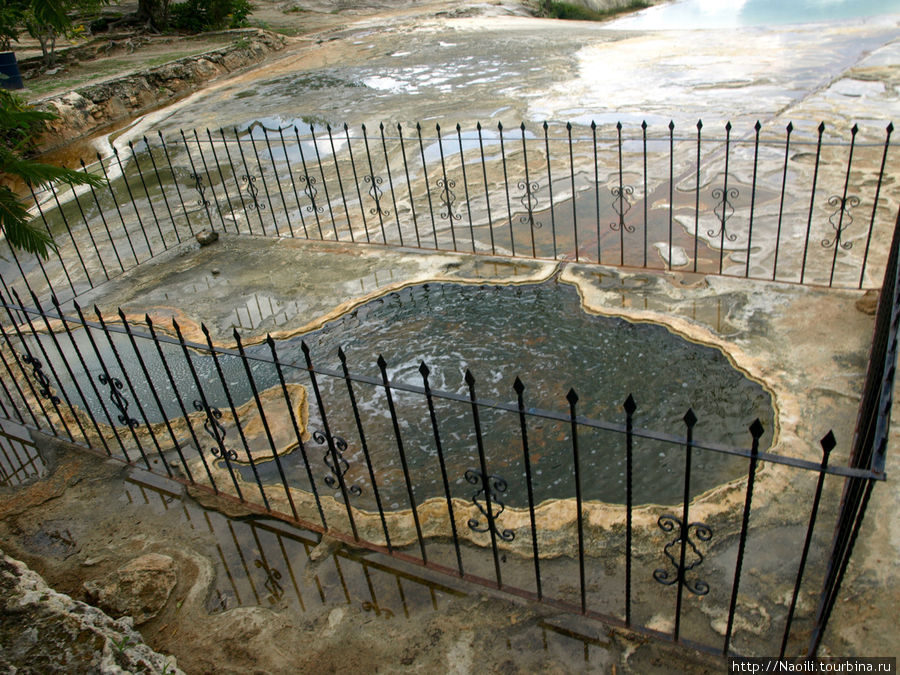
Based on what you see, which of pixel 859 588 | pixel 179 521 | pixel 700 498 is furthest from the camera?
pixel 179 521

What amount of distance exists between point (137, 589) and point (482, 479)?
70.0 inches

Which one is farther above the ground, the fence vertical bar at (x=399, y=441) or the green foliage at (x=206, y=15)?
the green foliage at (x=206, y=15)

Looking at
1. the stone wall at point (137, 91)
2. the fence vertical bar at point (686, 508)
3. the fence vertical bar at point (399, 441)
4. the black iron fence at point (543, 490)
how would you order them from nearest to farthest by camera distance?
the fence vertical bar at point (686, 508), the black iron fence at point (543, 490), the fence vertical bar at point (399, 441), the stone wall at point (137, 91)

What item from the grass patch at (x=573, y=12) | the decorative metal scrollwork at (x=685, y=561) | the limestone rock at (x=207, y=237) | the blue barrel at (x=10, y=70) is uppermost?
the blue barrel at (x=10, y=70)

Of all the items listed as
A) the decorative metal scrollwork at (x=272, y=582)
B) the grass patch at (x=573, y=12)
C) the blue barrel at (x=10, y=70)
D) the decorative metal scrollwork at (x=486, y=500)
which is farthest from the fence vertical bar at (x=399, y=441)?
the grass patch at (x=573, y=12)

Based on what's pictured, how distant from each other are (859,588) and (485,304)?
138 inches

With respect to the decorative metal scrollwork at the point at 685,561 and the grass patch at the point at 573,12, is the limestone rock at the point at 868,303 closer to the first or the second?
the decorative metal scrollwork at the point at 685,561

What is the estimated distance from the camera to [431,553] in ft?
11.3

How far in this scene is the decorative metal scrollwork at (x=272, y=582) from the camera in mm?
3238

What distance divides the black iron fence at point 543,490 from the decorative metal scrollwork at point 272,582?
0.95 ft

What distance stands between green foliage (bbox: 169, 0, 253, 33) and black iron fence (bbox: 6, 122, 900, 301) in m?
15.1

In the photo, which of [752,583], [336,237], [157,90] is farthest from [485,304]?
[157,90]

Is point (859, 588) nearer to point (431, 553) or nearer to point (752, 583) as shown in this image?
point (752, 583)

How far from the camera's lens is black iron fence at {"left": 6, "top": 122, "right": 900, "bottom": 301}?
598cm
